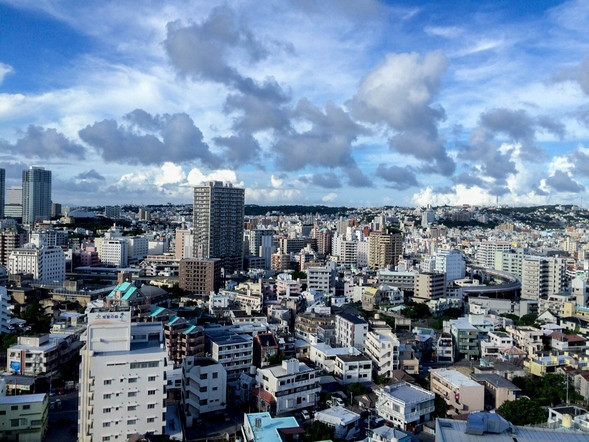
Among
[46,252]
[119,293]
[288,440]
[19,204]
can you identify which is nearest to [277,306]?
[119,293]

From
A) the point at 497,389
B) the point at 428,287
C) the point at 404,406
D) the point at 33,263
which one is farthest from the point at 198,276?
the point at 497,389

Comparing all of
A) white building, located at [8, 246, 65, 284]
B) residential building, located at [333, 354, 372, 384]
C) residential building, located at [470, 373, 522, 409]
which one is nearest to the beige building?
residential building, located at [470, 373, 522, 409]

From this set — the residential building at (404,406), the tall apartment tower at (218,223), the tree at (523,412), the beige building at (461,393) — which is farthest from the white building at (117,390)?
the tall apartment tower at (218,223)

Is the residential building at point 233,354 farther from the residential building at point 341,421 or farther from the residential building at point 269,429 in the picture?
the residential building at point 269,429

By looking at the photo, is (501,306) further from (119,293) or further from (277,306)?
(119,293)

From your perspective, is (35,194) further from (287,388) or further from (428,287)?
(287,388)

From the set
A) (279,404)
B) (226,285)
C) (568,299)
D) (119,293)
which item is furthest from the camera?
(226,285)

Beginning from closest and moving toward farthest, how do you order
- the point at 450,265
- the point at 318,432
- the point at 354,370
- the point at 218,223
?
the point at 318,432 < the point at 354,370 < the point at 450,265 < the point at 218,223
